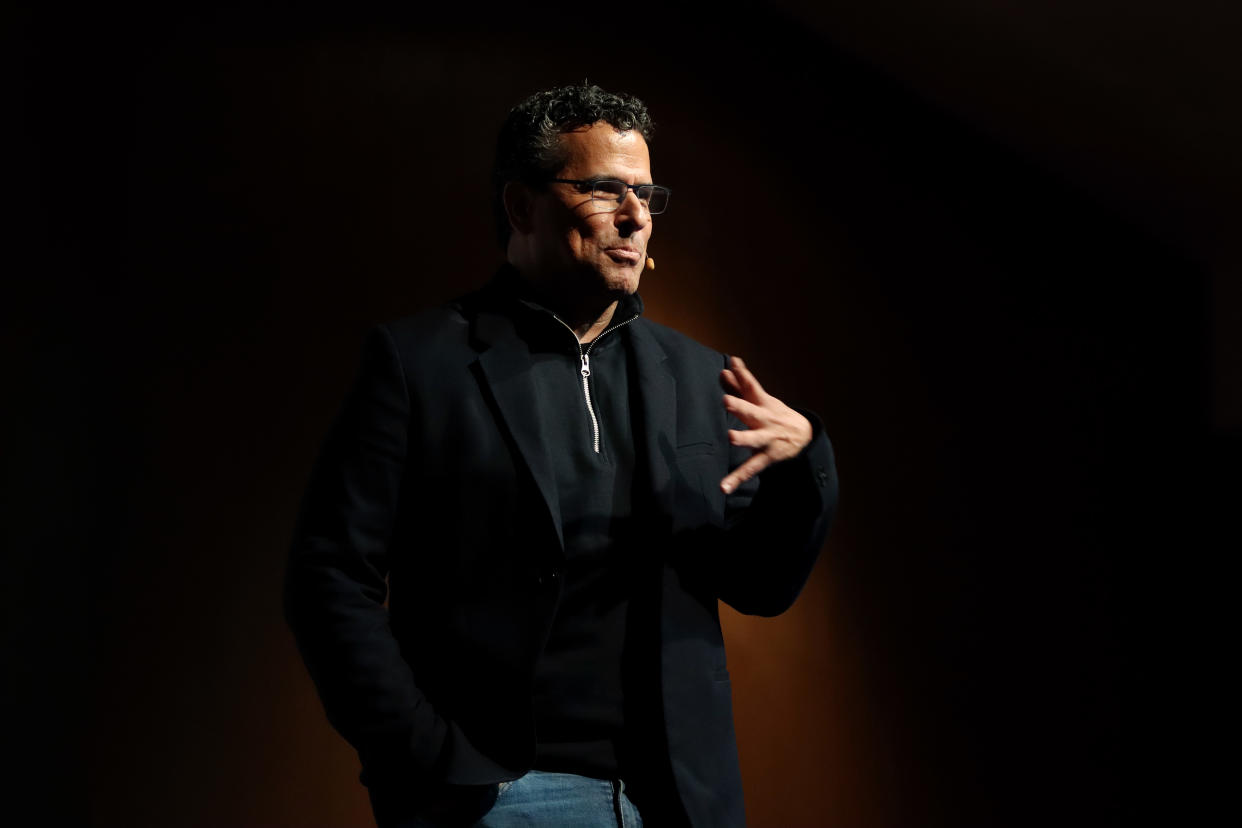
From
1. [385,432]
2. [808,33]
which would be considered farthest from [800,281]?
[385,432]

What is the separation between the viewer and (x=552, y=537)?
159 centimetres

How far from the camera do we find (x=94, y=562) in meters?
2.73

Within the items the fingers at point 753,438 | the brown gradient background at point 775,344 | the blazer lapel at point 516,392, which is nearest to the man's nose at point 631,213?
the blazer lapel at point 516,392

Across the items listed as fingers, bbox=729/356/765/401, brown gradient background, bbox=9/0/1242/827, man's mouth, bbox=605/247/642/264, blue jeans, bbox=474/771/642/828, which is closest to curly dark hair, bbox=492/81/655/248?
man's mouth, bbox=605/247/642/264

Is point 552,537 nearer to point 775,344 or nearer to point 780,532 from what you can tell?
point 780,532

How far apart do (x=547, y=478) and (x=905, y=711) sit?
78.9 inches

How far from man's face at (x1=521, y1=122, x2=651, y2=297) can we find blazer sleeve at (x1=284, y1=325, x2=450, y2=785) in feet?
0.84

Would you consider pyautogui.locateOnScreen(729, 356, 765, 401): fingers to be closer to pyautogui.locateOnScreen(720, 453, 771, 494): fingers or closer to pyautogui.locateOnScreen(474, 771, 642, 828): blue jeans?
pyautogui.locateOnScreen(720, 453, 771, 494): fingers

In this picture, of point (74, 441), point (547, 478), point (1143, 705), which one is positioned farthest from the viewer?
point (1143, 705)

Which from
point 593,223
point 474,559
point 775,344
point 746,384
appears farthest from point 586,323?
point 775,344

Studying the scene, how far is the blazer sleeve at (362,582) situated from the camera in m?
1.53

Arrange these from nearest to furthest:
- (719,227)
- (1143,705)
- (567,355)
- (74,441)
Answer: (567,355) → (74,441) → (719,227) → (1143,705)

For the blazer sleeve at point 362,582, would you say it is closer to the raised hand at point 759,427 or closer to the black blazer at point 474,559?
the black blazer at point 474,559

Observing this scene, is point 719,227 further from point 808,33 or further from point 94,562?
point 94,562
